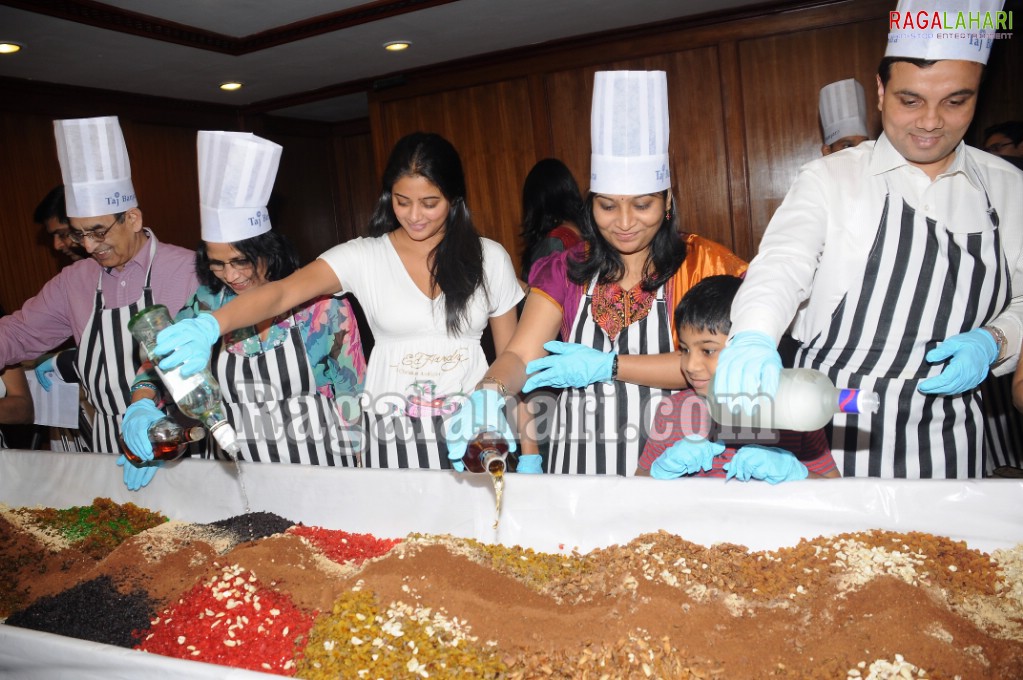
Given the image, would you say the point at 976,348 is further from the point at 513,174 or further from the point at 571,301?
the point at 513,174

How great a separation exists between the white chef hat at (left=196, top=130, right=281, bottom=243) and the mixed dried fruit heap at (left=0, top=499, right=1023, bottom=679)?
2.77 feet

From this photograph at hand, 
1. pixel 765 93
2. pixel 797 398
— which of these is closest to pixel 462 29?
pixel 765 93

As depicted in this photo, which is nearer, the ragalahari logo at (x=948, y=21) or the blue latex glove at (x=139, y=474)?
the ragalahari logo at (x=948, y=21)

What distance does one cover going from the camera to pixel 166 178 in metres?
4.87

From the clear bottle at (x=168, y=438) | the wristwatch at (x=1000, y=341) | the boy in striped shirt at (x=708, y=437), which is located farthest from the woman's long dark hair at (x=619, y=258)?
the clear bottle at (x=168, y=438)

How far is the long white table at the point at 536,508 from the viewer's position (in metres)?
1.21

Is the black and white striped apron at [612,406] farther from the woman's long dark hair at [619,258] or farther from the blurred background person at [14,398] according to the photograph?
the blurred background person at [14,398]

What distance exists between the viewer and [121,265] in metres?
2.11

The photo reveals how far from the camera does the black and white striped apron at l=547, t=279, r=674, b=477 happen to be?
1652mm

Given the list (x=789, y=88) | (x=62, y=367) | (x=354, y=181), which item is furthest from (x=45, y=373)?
(x=354, y=181)

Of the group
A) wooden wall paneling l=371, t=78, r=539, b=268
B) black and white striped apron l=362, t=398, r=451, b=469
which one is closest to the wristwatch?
black and white striped apron l=362, t=398, r=451, b=469

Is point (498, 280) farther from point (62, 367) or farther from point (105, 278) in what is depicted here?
point (62, 367)

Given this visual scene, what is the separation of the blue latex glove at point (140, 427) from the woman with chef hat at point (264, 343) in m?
0.09

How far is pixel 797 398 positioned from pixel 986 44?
0.78 metres
